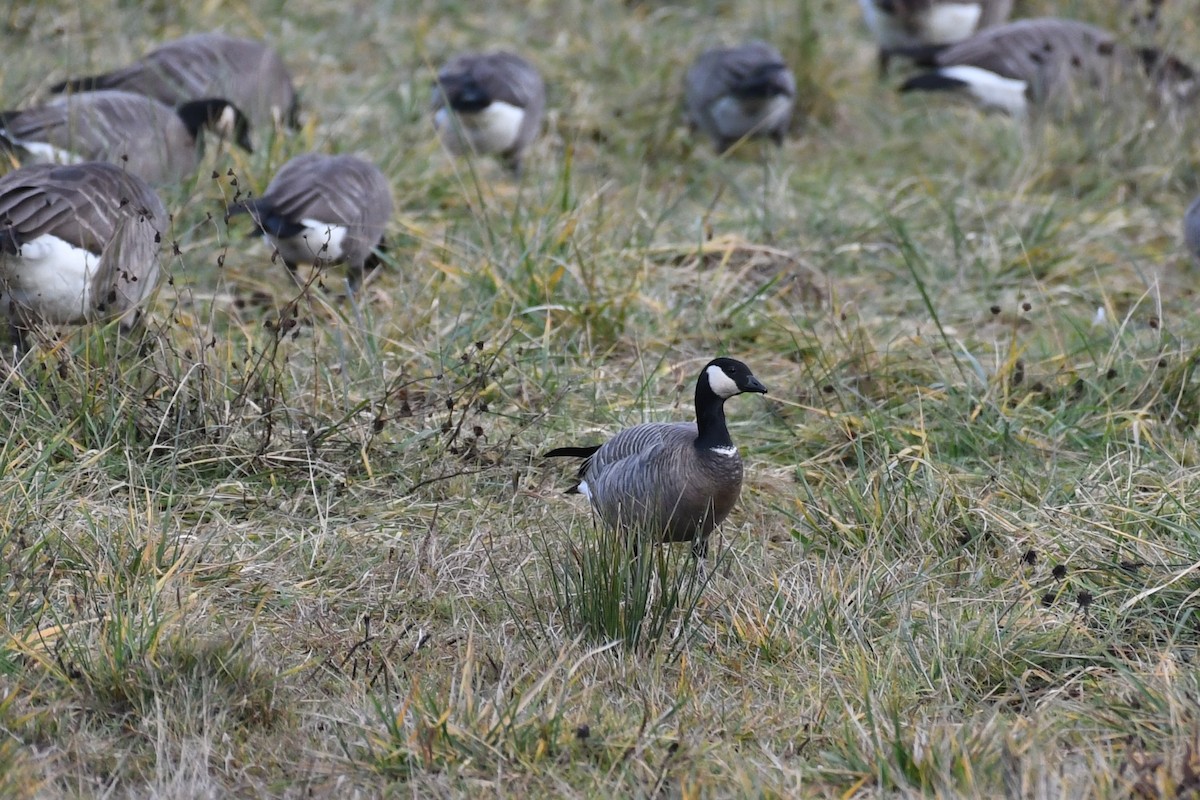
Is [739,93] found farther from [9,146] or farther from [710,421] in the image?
[710,421]

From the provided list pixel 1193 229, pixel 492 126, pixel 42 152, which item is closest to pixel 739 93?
pixel 492 126

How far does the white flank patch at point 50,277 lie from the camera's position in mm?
5363

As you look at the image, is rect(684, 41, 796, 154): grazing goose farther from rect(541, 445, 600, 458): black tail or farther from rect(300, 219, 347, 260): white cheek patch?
rect(541, 445, 600, 458): black tail

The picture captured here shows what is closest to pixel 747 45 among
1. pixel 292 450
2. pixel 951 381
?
pixel 951 381

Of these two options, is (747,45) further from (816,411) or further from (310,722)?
(310,722)

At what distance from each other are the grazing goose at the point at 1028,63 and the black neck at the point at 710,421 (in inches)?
201

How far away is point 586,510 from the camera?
519 cm

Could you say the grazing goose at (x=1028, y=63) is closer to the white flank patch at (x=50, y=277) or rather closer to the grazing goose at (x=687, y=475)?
the grazing goose at (x=687, y=475)

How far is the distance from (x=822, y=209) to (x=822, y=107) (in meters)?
2.12

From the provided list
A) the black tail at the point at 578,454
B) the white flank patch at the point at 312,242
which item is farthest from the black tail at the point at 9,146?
the black tail at the point at 578,454

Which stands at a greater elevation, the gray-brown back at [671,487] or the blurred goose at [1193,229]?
the gray-brown back at [671,487]

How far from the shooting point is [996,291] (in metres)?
6.91

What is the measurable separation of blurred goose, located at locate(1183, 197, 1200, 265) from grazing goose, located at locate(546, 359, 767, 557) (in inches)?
126

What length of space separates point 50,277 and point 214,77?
10.1 ft
